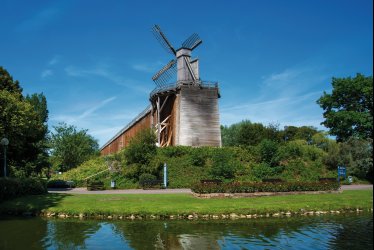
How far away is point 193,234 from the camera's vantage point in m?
13.8

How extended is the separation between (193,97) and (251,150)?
10801 millimetres

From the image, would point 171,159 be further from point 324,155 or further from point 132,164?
point 324,155

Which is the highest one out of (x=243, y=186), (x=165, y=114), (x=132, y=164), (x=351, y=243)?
(x=165, y=114)

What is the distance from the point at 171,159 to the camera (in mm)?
41531

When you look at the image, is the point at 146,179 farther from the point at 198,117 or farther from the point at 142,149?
the point at 198,117

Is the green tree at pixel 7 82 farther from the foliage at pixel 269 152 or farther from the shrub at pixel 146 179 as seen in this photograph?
the foliage at pixel 269 152

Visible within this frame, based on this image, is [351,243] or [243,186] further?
[243,186]

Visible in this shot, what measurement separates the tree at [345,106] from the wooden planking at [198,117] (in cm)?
1633

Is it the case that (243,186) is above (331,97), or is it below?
below

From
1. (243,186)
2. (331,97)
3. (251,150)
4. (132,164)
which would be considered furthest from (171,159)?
(331,97)

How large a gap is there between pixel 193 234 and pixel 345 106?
145 ft

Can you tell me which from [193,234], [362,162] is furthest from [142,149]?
[362,162]

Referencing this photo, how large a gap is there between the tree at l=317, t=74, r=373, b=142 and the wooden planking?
53.6 feet

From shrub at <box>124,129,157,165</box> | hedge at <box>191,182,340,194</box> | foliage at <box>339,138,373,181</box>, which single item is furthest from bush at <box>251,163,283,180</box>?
foliage at <box>339,138,373,181</box>
